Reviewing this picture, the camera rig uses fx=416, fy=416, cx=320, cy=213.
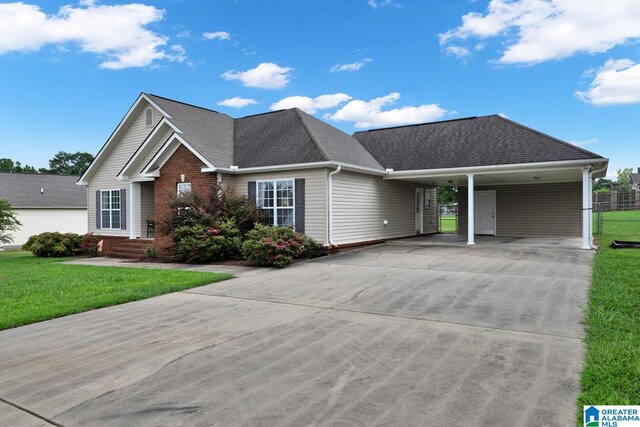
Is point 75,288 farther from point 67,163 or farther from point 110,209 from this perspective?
point 67,163

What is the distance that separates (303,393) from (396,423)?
91 centimetres

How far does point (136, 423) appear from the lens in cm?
323

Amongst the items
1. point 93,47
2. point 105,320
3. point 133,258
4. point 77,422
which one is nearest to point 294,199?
point 133,258

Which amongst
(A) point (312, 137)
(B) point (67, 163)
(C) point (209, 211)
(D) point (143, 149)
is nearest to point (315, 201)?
(A) point (312, 137)

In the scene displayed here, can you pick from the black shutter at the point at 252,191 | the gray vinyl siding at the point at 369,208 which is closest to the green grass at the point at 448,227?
the gray vinyl siding at the point at 369,208

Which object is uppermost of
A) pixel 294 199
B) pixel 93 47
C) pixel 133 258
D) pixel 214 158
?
pixel 93 47

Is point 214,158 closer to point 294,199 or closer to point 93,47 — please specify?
point 294,199

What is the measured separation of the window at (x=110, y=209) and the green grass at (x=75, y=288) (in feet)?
24.6

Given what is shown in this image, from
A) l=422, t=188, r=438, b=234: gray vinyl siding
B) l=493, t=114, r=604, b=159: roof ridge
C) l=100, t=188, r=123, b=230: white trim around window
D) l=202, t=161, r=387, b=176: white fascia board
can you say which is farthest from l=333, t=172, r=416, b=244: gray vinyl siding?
l=100, t=188, r=123, b=230: white trim around window

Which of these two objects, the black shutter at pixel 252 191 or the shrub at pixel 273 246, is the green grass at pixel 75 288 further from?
the black shutter at pixel 252 191

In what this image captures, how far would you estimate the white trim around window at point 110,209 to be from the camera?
19766mm

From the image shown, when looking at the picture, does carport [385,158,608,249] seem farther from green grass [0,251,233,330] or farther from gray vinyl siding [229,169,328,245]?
→ green grass [0,251,233,330]

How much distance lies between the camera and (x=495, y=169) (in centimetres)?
1490

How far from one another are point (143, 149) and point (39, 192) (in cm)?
2106
